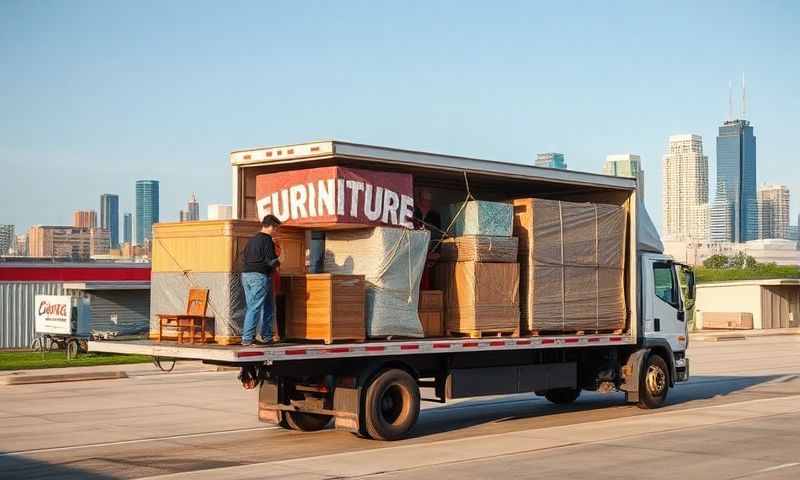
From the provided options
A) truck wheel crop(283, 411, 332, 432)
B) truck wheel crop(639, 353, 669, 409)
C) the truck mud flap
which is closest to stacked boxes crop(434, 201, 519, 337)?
the truck mud flap

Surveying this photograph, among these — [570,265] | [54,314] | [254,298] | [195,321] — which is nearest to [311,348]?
[254,298]

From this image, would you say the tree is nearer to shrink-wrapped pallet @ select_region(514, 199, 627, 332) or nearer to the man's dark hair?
shrink-wrapped pallet @ select_region(514, 199, 627, 332)

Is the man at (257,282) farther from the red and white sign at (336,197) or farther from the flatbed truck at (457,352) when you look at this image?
the red and white sign at (336,197)

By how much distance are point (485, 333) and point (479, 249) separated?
1316 millimetres

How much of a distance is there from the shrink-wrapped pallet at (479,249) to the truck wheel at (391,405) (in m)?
2.13

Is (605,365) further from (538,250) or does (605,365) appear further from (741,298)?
(741,298)

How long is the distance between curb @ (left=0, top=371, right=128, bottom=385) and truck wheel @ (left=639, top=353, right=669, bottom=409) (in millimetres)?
14552

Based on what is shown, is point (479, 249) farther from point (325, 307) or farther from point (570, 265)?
point (325, 307)

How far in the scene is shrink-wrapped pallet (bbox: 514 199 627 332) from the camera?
16797 mm

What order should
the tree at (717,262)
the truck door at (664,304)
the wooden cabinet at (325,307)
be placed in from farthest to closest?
1. the tree at (717,262)
2. the truck door at (664,304)
3. the wooden cabinet at (325,307)

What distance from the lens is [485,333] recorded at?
1625 centimetres

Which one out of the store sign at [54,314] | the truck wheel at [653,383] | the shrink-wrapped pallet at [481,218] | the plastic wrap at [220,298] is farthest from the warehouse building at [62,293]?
the plastic wrap at [220,298]

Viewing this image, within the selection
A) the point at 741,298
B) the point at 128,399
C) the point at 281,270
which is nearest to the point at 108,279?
the point at 128,399

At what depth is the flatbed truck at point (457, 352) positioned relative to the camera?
14.1 m
